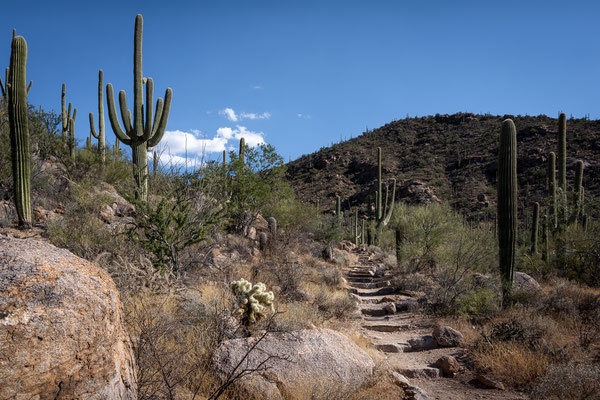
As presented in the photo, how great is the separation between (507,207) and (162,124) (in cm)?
1051

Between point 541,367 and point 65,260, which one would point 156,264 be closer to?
point 65,260

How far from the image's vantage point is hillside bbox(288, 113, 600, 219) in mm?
35000

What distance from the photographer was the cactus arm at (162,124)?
11.5m

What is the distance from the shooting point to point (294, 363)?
427cm

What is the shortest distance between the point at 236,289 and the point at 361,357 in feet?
7.16

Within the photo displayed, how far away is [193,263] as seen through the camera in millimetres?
7918

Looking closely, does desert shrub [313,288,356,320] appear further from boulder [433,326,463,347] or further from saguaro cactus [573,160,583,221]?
saguaro cactus [573,160,583,221]

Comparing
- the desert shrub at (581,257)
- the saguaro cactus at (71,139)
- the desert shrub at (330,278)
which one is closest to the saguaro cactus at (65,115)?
the saguaro cactus at (71,139)

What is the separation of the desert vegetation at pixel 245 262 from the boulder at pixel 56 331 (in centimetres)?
59

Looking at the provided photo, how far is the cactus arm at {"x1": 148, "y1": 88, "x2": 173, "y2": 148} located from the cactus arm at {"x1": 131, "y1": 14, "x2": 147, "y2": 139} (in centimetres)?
45

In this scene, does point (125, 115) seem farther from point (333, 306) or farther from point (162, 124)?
point (333, 306)

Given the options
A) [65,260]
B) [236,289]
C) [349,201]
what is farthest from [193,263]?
[349,201]

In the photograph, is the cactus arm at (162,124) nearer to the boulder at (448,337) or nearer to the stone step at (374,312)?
the stone step at (374,312)

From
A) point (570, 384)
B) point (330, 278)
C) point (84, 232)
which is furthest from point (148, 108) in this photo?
point (570, 384)
